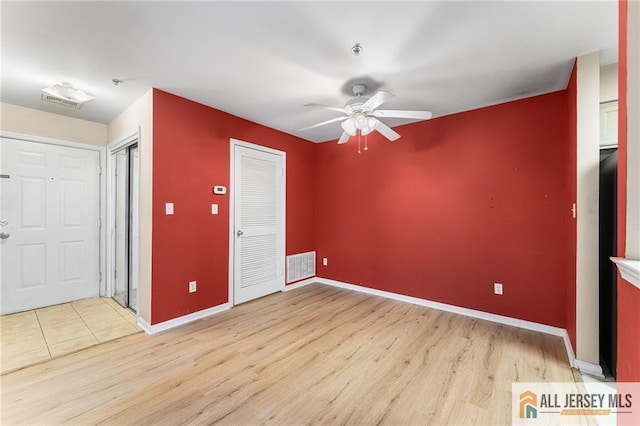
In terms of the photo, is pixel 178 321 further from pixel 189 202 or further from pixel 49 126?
pixel 49 126

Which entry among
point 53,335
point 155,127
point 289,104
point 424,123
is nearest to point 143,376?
point 53,335

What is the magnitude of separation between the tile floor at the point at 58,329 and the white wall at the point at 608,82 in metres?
4.77

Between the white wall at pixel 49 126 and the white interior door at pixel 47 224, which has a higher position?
the white wall at pixel 49 126

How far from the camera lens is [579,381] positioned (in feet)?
6.42

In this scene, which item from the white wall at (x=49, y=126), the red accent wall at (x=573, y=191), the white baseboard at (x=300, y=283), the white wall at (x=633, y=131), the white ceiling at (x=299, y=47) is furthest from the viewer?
the white baseboard at (x=300, y=283)

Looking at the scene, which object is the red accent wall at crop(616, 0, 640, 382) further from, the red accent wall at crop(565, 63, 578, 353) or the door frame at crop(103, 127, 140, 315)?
the door frame at crop(103, 127, 140, 315)

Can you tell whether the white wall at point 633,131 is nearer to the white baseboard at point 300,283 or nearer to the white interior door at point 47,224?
the white baseboard at point 300,283

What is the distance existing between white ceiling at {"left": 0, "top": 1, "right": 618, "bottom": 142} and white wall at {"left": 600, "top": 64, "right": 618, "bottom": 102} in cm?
16

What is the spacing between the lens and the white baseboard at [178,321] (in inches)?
107

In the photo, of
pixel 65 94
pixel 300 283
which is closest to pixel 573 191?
pixel 300 283

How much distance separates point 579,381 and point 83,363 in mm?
3799

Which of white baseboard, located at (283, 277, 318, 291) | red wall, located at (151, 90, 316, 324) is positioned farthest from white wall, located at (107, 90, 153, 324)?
white baseboard, located at (283, 277, 318, 291)

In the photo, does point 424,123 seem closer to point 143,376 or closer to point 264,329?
point 264,329

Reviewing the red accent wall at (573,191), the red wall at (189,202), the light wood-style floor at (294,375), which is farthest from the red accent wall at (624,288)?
the red wall at (189,202)
